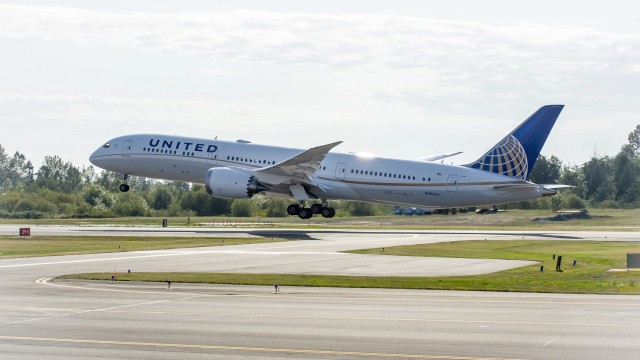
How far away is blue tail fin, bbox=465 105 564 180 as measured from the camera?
2778 inches

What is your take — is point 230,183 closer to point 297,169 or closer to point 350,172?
point 297,169

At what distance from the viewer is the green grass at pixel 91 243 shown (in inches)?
2051

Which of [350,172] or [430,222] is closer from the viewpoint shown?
[350,172]

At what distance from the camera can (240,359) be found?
19531 mm

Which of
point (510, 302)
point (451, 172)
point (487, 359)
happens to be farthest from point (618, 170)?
point (487, 359)

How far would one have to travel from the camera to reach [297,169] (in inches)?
2761

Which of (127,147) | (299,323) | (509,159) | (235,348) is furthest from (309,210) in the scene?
(235,348)

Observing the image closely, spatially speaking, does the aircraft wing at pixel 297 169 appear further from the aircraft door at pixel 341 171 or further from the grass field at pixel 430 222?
the grass field at pixel 430 222

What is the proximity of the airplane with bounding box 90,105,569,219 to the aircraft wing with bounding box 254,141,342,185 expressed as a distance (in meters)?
0.07

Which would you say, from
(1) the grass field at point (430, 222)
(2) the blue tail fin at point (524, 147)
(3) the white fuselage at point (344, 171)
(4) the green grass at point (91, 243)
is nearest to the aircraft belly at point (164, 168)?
(3) the white fuselage at point (344, 171)

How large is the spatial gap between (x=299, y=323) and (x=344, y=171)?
49.3 metres

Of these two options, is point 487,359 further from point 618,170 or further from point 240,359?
point 618,170

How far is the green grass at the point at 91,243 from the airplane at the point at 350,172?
372 inches

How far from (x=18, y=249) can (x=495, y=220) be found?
5213 centimetres
